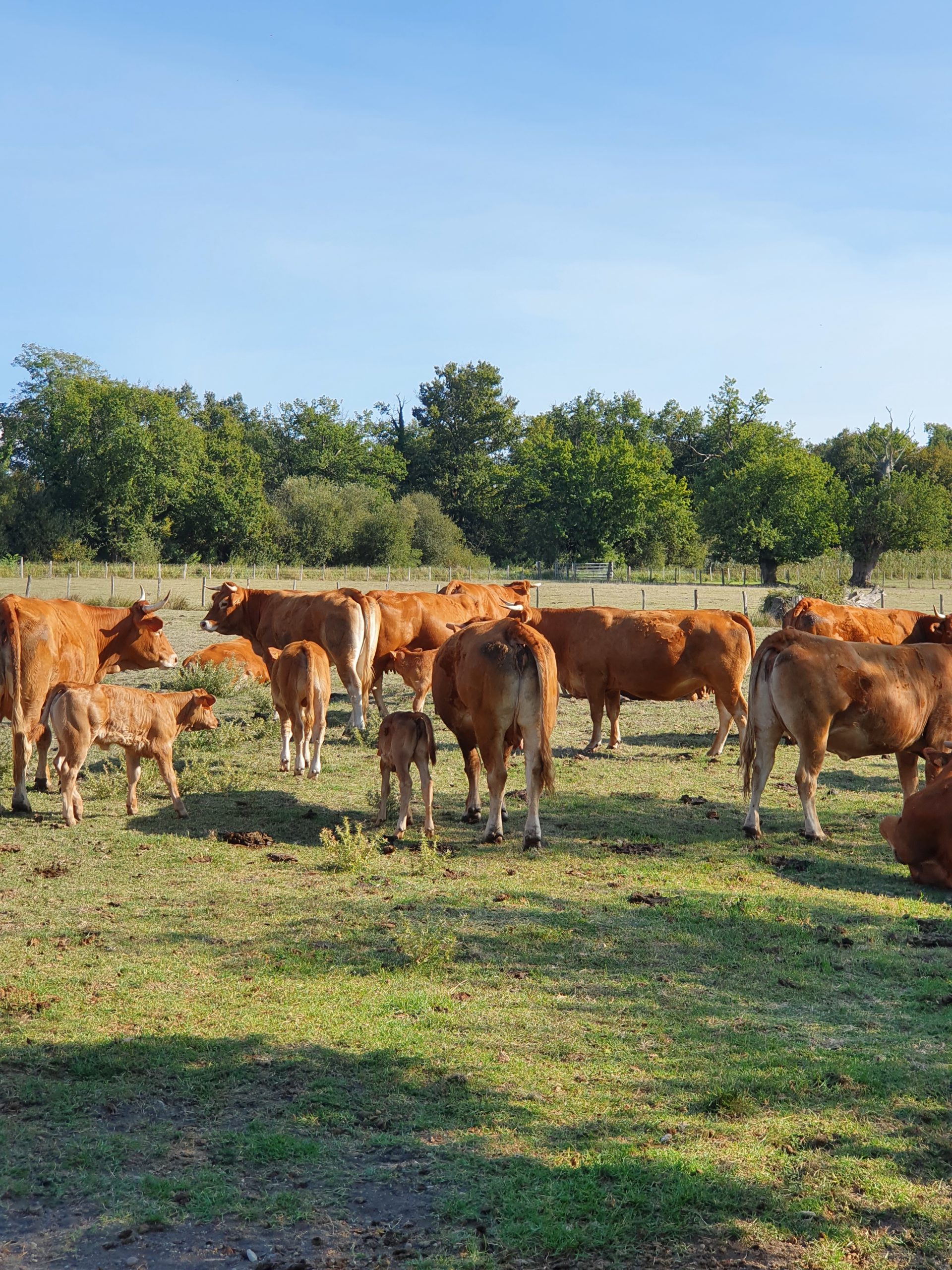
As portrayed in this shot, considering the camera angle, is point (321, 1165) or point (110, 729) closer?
point (321, 1165)

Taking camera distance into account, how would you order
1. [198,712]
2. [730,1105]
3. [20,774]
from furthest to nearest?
[198,712] < [20,774] < [730,1105]

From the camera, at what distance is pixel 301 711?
39.7ft

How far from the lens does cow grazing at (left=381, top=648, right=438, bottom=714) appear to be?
15102 millimetres

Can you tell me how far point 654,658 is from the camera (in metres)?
13.8

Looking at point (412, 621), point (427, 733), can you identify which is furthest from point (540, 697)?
point (412, 621)

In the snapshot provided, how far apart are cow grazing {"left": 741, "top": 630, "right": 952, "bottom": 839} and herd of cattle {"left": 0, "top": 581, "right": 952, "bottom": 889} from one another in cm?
2

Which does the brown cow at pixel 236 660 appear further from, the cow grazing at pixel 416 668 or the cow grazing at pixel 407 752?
the cow grazing at pixel 407 752

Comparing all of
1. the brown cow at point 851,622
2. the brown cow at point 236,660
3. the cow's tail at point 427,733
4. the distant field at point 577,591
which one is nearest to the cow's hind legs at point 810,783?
the cow's tail at point 427,733

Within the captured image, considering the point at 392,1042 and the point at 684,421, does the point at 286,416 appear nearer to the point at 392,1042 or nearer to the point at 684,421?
the point at 684,421

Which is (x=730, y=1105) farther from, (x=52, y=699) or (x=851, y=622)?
(x=851, y=622)

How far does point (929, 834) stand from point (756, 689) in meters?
2.01

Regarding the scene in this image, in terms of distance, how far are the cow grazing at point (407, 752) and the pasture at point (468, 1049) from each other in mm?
291

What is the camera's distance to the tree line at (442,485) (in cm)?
6744

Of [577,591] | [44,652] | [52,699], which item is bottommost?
[52,699]
